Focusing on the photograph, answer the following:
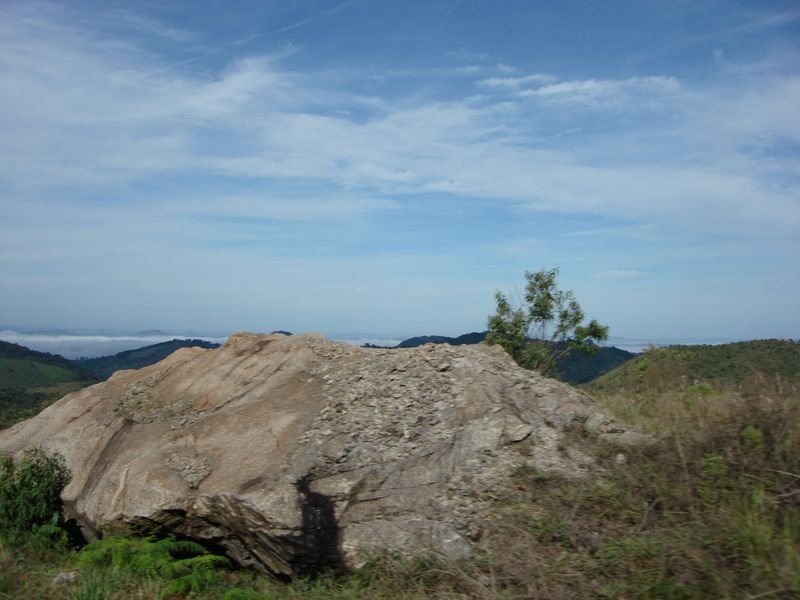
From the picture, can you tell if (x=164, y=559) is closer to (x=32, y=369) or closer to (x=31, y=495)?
(x=31, y=495)

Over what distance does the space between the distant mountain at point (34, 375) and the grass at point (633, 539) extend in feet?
83.0

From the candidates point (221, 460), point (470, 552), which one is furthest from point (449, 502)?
point (221, 460)

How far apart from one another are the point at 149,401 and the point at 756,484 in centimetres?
627

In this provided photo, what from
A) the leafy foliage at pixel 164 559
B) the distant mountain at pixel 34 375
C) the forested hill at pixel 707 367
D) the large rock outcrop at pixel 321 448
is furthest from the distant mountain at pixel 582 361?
the distant mountain at pixel 34 375

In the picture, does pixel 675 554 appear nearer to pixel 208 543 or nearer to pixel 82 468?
pixel 208 543

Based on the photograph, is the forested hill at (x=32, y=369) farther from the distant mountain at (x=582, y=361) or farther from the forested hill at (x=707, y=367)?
the forested hill at (x=707, y=367)

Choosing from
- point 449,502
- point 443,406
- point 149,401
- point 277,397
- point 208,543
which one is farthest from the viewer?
point 149,401

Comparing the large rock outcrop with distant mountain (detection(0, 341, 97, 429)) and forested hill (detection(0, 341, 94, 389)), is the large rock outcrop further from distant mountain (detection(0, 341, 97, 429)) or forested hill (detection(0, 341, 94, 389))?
forested hill (detection(0, 341, 94, 389))

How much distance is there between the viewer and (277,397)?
743 cm

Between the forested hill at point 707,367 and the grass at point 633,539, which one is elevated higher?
the forested hill at point 707,367

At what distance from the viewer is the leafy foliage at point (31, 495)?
23.6ft

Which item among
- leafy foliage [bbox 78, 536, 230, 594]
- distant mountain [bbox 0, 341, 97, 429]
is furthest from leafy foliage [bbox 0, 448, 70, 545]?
distant mountain [bbox 0, 341, 97, 429]

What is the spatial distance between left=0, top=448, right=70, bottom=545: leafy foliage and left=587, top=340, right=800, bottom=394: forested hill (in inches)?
278

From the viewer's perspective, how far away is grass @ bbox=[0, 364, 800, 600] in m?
4.43
